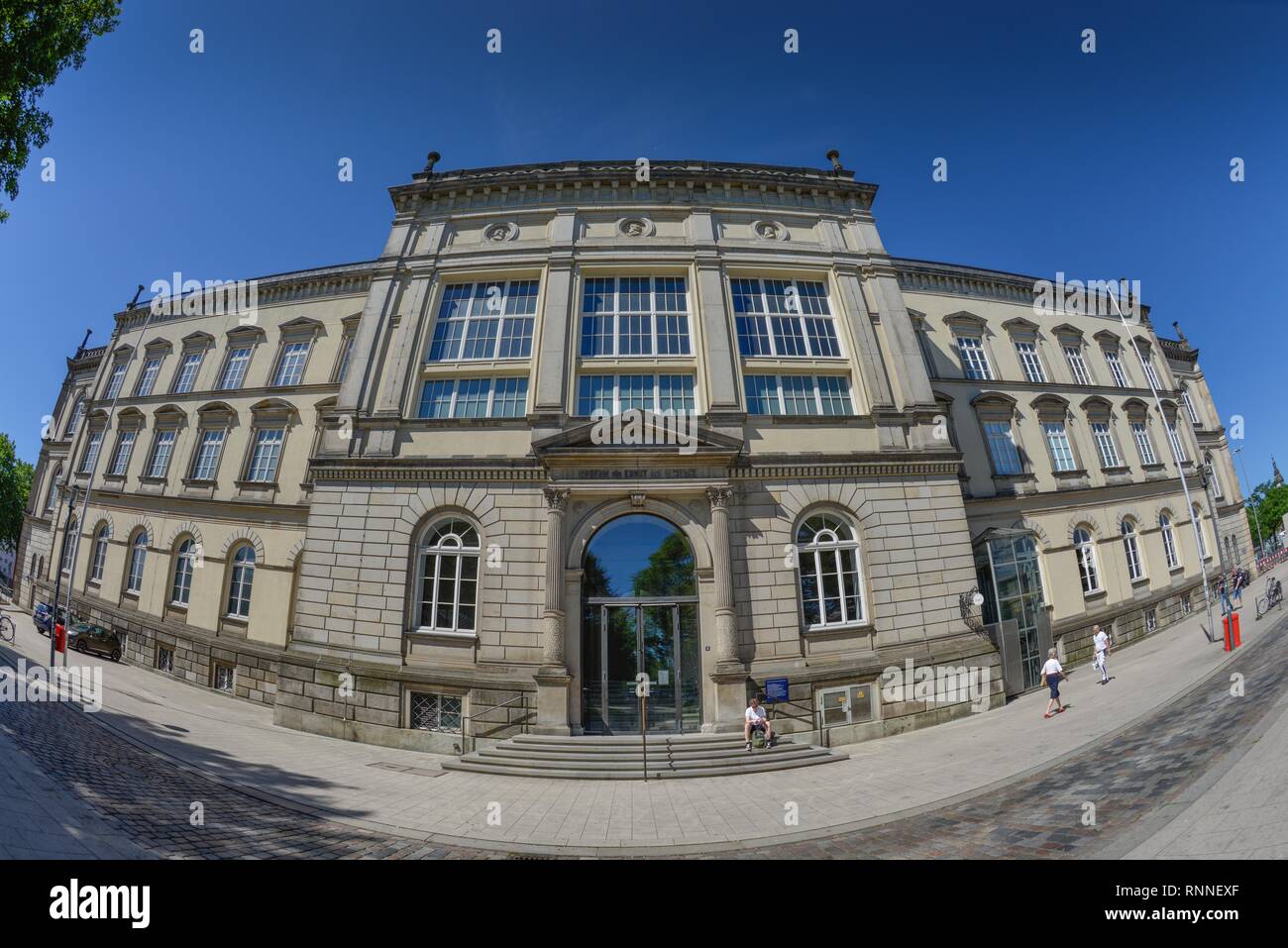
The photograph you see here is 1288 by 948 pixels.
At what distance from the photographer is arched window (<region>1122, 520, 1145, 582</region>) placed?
2294 cm

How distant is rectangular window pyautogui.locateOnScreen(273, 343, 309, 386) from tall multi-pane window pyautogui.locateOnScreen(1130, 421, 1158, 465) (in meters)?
42.7

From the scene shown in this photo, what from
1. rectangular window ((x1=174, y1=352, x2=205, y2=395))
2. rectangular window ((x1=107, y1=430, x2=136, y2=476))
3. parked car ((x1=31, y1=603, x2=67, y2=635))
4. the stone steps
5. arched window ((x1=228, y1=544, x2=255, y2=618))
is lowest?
the stone steps

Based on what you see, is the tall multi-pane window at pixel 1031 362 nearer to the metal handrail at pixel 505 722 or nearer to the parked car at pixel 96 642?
the metal handrail at pixel 505 722

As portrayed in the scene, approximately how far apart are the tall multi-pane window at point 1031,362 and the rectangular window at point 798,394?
44.6 feet

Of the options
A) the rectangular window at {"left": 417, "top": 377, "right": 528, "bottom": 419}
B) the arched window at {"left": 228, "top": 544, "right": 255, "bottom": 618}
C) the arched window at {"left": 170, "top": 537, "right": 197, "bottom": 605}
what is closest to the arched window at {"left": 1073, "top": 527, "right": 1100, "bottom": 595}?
the rectangular window at {"left": 417, "top": 377, "right": 528, "bottom": 419}

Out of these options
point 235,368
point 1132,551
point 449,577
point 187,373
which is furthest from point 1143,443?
point 187,373

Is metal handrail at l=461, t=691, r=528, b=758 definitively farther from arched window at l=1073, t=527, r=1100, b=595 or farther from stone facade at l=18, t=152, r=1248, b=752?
arched window at l=1073, t=527, r=1100, b=595

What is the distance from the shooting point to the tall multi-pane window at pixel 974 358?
22953mm

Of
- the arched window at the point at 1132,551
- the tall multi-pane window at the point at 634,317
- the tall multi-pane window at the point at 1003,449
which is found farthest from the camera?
the arched window at the point at 1132,551

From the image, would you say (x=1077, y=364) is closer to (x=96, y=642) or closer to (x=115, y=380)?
(x=96, y=642)

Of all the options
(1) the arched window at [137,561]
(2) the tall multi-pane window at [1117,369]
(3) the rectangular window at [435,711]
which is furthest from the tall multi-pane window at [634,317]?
(2) the tall multi-pane window at [1117,369]

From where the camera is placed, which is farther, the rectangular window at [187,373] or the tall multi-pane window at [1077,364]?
the tall multi-pane window at [1077,364]
